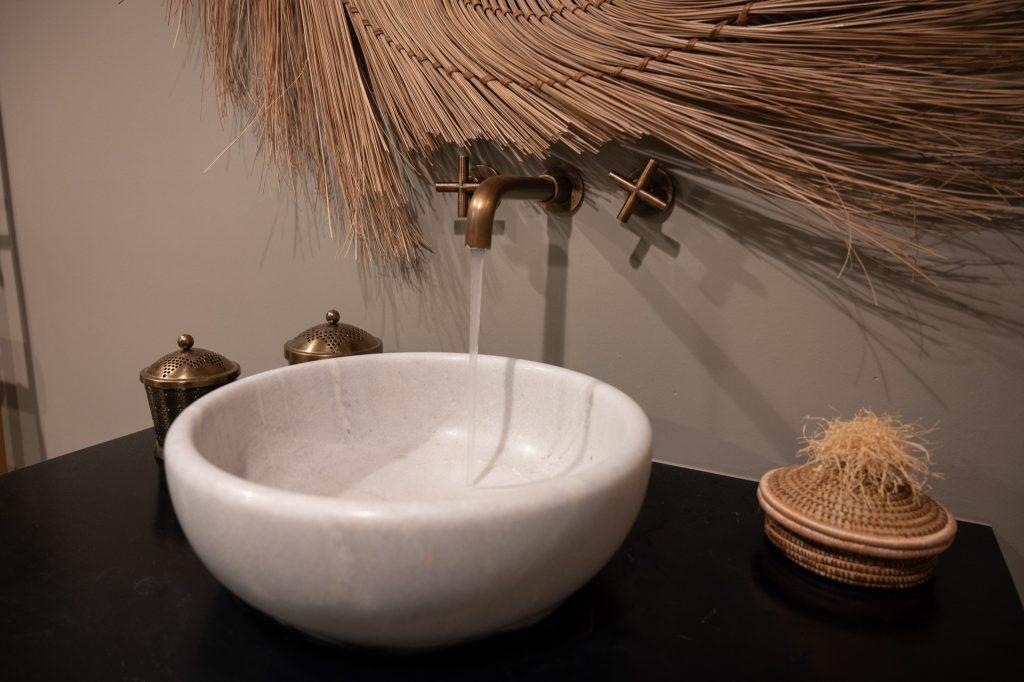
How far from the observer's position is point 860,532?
49cm

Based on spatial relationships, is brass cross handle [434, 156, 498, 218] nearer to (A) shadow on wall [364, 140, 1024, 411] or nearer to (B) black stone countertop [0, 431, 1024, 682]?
(A) shadow on wall [364, 140, 1024, 411]

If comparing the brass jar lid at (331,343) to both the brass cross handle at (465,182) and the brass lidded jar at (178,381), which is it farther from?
the brass cross handle at (465,182)

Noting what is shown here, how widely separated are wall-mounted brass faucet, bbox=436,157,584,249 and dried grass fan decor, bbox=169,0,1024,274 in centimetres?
4

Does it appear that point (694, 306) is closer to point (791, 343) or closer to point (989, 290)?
point (791, 343)

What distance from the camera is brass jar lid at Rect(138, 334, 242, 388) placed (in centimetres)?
73

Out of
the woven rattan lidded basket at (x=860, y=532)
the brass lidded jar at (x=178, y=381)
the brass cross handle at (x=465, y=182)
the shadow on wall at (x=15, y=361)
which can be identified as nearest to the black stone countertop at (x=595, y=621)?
the woven rattan lidded basket at (x=860, y=532)

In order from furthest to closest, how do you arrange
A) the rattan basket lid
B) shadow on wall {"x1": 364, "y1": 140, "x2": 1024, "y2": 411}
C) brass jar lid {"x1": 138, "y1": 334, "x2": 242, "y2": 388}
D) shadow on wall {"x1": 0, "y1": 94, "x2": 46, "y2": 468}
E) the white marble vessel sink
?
shadow on wall {"x1": 0, "y1": 94, "x2": 46, "y2": 468}, brass jar lid {"x1": 138, "y1": 334, "x2": 242, "y2": 388}, shadow on wall {"x1": 364, "y1": 140, "x2": 1024, "y2": 411}, the rattan basket lid, the white marble vessel sink

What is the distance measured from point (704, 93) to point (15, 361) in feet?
4.75

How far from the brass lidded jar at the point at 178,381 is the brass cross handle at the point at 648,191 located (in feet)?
1.64

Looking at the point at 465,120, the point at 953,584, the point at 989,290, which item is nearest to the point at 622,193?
the point at 465,120

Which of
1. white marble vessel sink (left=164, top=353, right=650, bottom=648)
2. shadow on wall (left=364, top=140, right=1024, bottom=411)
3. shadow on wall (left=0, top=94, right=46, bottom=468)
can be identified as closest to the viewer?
white marble vessel sink (left=164, top=353, right=650, bottom=648)

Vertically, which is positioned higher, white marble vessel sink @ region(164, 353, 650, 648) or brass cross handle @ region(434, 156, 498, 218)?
brass cross handle @ region(434, 156, 498, 218)

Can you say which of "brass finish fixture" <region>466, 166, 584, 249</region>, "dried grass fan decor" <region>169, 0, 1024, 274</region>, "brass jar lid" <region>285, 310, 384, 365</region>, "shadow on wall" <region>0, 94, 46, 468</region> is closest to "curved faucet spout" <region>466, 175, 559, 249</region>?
"brass finish fixture" <region>466, 166, 584, 249</region>

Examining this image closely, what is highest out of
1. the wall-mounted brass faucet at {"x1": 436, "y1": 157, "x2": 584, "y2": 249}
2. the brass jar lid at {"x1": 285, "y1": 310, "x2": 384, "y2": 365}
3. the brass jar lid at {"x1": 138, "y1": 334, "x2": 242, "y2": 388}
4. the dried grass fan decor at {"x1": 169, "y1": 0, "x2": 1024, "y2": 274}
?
the dried grass fan decor at {"x1": 169, "y1": 0, "x2": 1024, "y2": 274}
